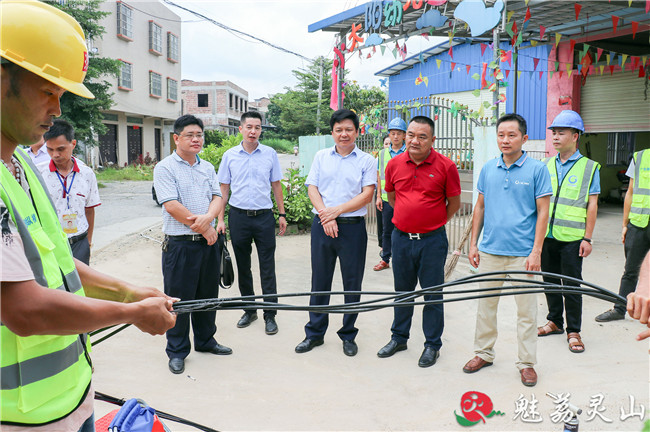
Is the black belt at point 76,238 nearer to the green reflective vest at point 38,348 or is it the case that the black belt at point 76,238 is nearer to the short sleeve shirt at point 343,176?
the short sleeve shirt at point 343,176

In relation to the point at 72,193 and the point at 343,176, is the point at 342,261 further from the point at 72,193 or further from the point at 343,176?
the point at 72,193

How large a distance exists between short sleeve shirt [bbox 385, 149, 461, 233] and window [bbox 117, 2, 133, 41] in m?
26.0

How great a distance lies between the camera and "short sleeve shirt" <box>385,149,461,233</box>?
161 inches

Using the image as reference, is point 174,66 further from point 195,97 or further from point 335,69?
point 335,69

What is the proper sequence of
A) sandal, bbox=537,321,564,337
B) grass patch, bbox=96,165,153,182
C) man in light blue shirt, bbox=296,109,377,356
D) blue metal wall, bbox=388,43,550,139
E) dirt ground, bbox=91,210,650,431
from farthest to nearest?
1. grass patch, bbox=96,165,153,182
2. blue metal wall, bbox=388,43,550,139
3. sandal, bbox=537,321,564,337
4. man in light blue shirt, bbox=296,109,377,356
5. dirt ground, bbox=91,210,650,431

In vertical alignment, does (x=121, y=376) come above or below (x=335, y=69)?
below

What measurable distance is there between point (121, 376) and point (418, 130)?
2.98 metres

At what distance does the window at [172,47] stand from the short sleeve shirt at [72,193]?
30155 mm

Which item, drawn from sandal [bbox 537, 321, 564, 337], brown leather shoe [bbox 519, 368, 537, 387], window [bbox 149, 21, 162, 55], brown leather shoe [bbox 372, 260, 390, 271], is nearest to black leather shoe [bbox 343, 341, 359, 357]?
brown leather shoe [bbox 519, 368, 537, 387]

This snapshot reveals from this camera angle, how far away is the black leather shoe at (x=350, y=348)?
423 centimetres

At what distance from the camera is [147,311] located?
1.58 metres

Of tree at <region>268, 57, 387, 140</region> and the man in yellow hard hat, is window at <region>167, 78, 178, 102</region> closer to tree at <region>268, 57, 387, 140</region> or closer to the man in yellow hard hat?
tree at <region>268, 57, 387, 140</region>

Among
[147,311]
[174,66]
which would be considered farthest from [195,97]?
[147,311]

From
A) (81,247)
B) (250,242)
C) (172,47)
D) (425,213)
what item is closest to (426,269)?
(425,213)
